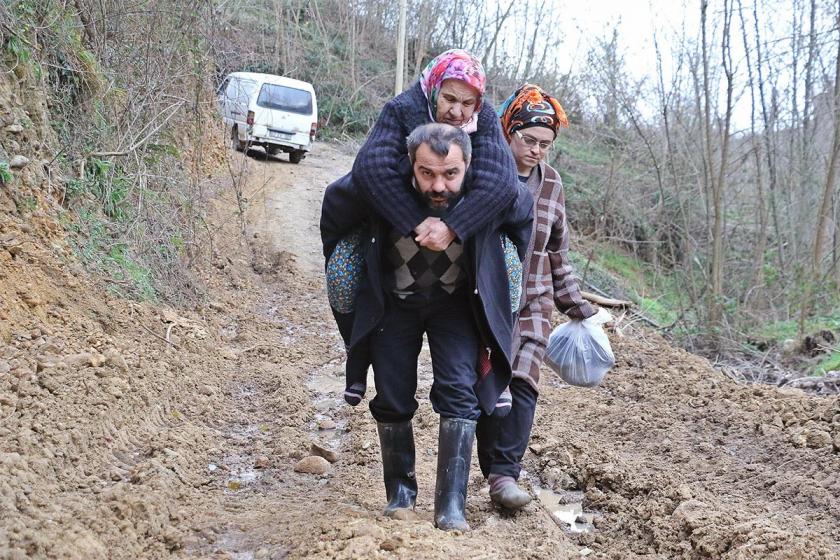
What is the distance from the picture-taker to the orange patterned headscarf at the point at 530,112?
3.80 m

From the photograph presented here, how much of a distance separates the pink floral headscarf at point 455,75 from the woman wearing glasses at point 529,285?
1.91 ft

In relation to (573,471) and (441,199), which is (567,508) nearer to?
(573,471)

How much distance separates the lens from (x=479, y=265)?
3.26 metres

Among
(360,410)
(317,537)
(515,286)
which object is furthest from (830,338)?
(317,537)

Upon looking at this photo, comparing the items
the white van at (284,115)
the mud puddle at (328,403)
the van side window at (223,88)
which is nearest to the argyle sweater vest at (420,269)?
the mud puddle at (328,403)

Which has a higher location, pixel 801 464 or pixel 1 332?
pixel 1 332

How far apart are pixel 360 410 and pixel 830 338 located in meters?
6.82

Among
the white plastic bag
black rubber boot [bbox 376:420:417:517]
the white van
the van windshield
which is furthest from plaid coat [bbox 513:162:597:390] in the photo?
the van windshield

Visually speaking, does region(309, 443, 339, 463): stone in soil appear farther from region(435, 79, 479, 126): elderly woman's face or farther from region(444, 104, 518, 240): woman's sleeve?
region(435, 79, 479, 126): elderly woman's face

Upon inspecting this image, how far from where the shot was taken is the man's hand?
3.12 metres

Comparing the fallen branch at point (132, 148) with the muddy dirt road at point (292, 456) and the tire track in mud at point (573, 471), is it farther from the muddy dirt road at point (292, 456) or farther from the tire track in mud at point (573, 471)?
the tire track in mud at point (573, 471)

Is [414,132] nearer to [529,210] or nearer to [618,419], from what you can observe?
[529,210]

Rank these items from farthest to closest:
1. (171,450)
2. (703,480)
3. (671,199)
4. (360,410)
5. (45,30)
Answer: (671,199) → (45,30) → (360,410) → (703,480) → (171,450)

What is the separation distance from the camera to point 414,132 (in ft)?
10.3
